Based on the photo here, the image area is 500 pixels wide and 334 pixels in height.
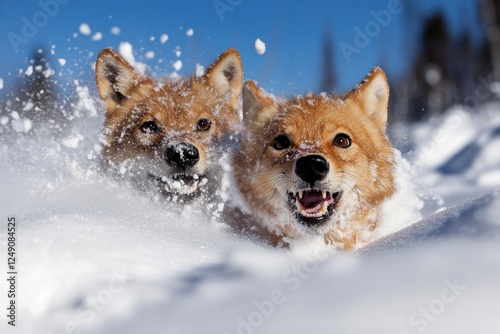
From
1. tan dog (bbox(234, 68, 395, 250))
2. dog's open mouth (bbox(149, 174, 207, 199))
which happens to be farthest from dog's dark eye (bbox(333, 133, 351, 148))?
dog's open mouth (bbox(149, 174, 207, 199))

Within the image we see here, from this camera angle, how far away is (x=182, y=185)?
14.8 feet

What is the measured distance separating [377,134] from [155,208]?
1.60 meters

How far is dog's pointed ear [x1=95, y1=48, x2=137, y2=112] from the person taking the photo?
5199 millimetres

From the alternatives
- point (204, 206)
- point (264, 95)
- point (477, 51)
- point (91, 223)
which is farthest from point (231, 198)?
point (477, 51)

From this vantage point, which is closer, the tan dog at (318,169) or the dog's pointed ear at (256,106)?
the tan dog at (318,169)

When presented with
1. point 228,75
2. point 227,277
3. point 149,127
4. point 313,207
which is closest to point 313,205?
point 313,207

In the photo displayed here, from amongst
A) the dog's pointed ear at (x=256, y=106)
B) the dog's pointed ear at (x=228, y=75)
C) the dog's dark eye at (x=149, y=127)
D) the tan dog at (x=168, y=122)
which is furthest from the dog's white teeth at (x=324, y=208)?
the dog's pointed ear at (x=228, y=75)

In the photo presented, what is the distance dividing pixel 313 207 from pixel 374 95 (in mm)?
1098

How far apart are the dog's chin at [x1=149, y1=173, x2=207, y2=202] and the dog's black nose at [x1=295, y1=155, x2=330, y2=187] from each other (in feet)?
3.76

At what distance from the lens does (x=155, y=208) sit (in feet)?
13.8

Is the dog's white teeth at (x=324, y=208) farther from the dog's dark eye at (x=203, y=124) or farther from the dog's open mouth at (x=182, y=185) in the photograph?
the dog's dark eye at (x=203, y=124)

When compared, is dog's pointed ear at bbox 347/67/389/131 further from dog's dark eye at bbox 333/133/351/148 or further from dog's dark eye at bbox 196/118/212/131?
dog's dark eye at bbox 196/118/212/131

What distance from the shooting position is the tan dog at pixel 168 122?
4504 mm

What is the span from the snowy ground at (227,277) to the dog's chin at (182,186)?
2.19 feet
